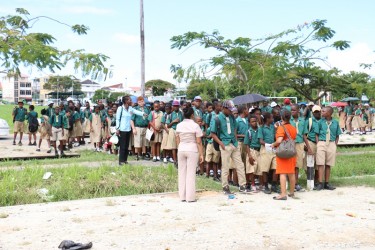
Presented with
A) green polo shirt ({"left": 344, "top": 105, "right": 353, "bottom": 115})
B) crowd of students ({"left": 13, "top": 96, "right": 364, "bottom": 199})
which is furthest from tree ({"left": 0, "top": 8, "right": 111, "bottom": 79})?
green polo shirt ({"left": 344, "top": 105, "right": 353, "bottom": 115})

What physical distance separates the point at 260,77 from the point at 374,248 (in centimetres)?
1035

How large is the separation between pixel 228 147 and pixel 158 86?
255 ft

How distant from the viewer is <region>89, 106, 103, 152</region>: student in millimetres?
15736

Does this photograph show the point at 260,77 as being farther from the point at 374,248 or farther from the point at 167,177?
the point at 374,248

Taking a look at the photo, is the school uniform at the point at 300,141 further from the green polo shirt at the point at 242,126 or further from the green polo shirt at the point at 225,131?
the green polo shirt at the point at 225,131

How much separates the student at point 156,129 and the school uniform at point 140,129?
0.93 feet

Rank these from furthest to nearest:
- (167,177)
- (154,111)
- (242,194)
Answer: (154,111), (167,177), (242,194)

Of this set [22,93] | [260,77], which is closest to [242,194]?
[260,77]

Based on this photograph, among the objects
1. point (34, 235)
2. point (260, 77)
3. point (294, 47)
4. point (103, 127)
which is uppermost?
point (294, 47)

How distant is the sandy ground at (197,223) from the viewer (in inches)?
231

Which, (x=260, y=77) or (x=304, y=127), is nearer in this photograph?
(x=304, y=127)

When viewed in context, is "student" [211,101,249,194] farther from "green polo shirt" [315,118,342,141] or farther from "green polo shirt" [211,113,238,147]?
"green polo shirt" [315,118,342,141]

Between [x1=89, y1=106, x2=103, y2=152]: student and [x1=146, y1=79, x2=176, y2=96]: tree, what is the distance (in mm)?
69233

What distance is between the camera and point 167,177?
977cm
